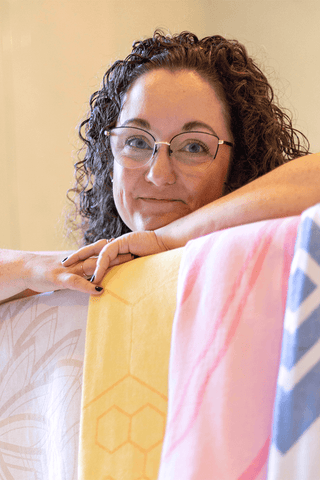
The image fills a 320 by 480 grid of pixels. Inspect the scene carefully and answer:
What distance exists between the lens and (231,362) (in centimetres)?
40

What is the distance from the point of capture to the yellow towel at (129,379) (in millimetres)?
455

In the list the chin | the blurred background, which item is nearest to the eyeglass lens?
the chin

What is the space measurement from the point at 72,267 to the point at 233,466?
400 mm

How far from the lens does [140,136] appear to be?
938 mm

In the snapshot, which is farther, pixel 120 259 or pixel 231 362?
pixel 120 259

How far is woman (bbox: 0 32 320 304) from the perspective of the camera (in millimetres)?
676

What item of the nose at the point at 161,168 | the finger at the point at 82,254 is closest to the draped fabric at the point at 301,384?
the finger at the point at 82,254

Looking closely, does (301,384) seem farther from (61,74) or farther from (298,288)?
(61,74)

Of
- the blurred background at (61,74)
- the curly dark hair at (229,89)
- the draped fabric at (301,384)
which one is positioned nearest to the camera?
the draped fabric at (301,384)

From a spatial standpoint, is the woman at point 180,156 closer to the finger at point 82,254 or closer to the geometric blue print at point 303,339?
the finger at point 82,254

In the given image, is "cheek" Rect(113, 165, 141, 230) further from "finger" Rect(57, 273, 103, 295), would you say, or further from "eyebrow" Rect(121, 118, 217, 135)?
"finger" Rect(57, 273, 103, 295)

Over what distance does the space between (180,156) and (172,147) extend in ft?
0.08

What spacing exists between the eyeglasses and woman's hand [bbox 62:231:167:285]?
23 cm

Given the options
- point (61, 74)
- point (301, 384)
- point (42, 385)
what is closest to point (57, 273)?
point (42, 385)
